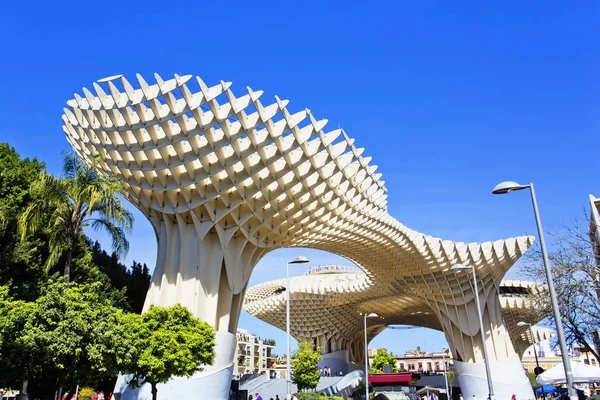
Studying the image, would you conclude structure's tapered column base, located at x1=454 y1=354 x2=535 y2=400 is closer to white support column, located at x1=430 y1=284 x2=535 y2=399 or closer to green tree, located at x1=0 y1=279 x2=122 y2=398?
white support column, located at x1=430 y1=284 x2=535 y2=399

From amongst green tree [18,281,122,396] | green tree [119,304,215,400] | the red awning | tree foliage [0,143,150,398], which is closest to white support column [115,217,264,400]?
tree foliage [0,143,150,398]

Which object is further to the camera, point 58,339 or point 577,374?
point 577,374

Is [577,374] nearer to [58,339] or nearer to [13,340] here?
[58,339]

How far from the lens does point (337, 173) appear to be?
27.8 metres

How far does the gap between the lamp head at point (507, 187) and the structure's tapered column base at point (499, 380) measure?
33.8 meters

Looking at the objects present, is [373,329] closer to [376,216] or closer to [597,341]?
[376,216]

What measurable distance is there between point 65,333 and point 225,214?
1361 cm

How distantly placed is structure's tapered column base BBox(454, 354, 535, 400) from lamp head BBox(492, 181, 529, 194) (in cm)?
3378

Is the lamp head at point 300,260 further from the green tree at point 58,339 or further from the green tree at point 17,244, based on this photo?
the green tree at point 17,244

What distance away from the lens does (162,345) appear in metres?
19.8

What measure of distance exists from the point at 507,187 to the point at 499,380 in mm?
35065

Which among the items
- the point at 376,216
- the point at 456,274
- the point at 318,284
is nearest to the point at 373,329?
the point at 318,284

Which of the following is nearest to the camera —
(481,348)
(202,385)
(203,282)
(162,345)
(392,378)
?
(162,345)

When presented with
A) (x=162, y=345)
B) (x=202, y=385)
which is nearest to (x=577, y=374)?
(x=202, y=385)
